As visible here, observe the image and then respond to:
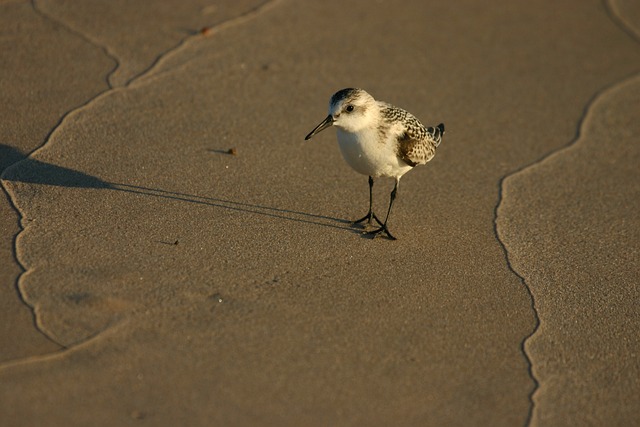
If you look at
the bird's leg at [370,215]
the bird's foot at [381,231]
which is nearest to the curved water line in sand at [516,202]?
the bird's foot at [381,231]

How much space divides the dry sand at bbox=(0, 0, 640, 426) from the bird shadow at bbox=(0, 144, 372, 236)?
0.8 inches

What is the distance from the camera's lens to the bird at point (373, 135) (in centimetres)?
597

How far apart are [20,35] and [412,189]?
13.2ft

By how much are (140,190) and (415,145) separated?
6.70 feet

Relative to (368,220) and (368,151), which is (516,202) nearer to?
(368,220)

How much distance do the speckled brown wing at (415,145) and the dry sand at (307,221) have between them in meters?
0.54

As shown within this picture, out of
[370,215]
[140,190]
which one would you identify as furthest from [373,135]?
[140,190]

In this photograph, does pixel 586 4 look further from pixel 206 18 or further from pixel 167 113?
pixel 167 113

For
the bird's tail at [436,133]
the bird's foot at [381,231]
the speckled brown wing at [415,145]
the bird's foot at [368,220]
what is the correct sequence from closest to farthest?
1. the speckled brown wing at [415,145]
2. the bird's foot at [381,231]
3. the bird's foot at [368,220]
4. the bird's tail at [436,133]

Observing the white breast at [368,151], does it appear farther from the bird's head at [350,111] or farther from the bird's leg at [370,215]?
the bird's leg at [370,215]

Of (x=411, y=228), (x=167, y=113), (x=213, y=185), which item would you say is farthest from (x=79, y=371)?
(x=167, y=113)

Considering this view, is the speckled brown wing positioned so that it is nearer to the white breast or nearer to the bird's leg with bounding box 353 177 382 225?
the white breast

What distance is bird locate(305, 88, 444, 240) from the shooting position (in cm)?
597

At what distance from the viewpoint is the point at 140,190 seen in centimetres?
653
